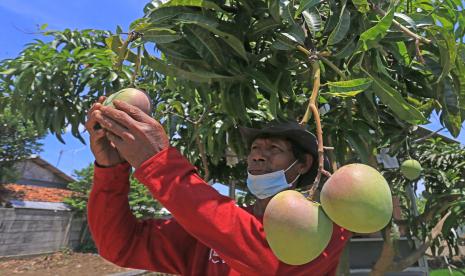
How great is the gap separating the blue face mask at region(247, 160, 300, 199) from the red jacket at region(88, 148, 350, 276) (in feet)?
0.83

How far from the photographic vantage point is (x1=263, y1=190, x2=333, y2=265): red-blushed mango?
2.57 feet

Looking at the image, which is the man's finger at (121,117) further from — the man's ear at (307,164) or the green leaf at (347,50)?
the man's ear at (307,164)

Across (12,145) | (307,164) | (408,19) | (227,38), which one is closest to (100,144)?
(227,38)

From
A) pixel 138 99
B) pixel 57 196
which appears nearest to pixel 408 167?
pixel 138 99

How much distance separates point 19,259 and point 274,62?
35.3 ft

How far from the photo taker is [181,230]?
158cm

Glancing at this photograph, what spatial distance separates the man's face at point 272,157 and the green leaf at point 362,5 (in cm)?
59

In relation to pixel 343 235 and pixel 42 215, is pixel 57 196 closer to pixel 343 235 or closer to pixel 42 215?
pixel 42 215

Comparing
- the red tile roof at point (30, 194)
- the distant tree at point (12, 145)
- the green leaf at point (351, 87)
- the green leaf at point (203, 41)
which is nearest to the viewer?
the green leaf at point (351, 87)

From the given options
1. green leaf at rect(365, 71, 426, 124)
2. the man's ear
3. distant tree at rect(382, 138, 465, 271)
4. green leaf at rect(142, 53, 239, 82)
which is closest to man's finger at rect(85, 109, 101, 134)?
green leaf at rect(142, 53, 239, 82)

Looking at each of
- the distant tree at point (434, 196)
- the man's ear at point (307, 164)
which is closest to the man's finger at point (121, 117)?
the man's ear at point (307, 164)

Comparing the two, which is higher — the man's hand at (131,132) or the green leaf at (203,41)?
the green leaf at (203,41)

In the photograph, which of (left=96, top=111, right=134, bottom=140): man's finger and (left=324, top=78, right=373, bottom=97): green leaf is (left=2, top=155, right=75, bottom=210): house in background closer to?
(left=96, top=111, right=134, bottom=140): man's finger

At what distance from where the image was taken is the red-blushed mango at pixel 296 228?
78cm
